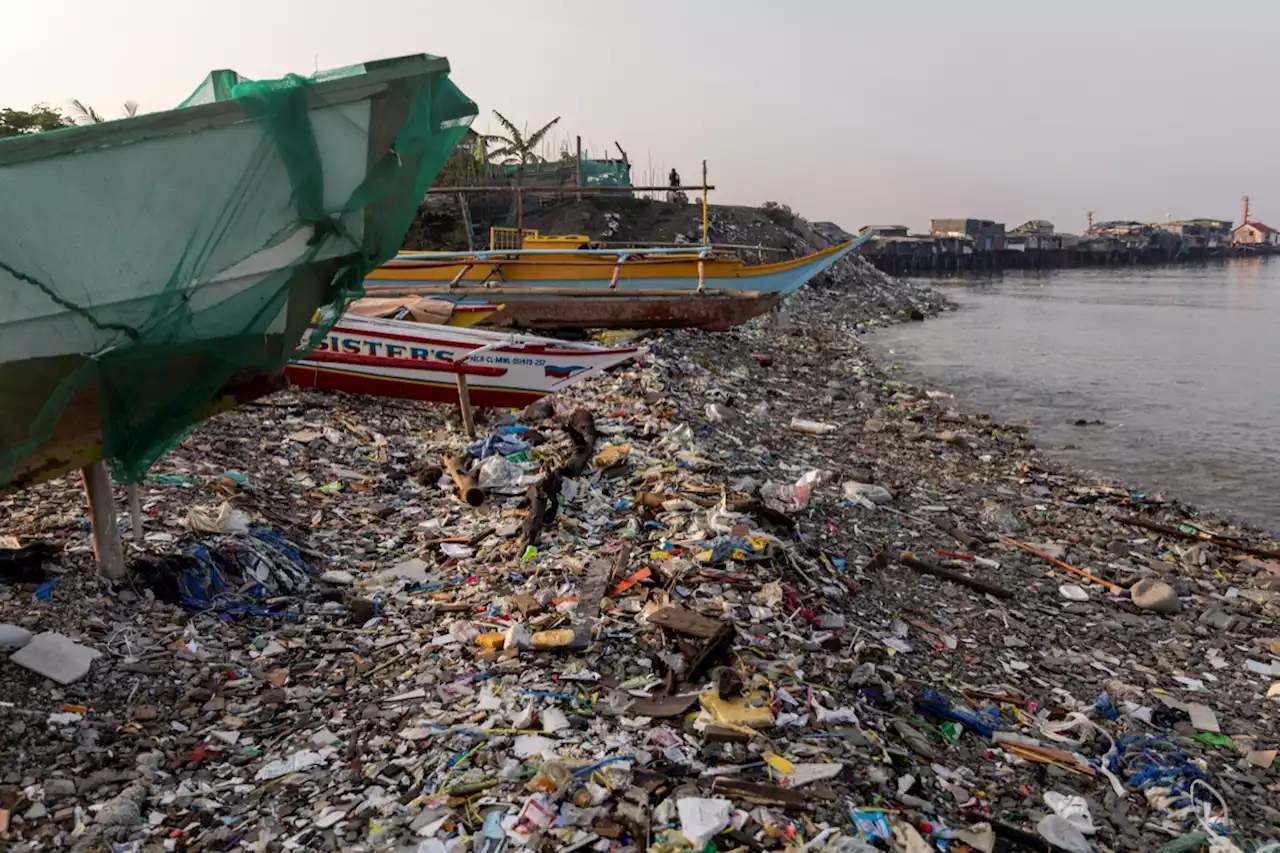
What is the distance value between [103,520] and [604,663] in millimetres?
2658

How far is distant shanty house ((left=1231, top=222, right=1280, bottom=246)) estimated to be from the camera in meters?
89.9

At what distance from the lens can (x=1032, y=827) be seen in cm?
314

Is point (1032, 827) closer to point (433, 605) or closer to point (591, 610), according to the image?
point (591, 610)

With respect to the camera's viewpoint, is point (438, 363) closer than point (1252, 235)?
Yes

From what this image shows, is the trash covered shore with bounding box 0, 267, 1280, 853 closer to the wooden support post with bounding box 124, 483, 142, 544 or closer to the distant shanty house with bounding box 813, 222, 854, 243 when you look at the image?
the wooden support post with bounding box 124, 483, 142, 544

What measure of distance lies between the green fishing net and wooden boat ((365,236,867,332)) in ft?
21.1

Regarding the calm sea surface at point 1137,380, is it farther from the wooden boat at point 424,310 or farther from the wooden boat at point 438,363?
the wooden boat at point 424,310

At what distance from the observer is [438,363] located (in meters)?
8.55

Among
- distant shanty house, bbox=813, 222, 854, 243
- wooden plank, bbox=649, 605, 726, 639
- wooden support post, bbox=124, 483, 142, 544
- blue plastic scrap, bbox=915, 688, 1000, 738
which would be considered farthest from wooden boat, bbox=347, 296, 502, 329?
distant shanty house, bbox=813, 222, 854, 243

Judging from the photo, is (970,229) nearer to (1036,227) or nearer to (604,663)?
(1036,227)

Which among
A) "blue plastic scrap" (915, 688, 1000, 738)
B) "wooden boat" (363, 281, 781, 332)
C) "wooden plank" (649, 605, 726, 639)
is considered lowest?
"blue plastic scrap" (915, 688, 1000, 738)

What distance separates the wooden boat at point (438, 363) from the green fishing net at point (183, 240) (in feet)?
13.0

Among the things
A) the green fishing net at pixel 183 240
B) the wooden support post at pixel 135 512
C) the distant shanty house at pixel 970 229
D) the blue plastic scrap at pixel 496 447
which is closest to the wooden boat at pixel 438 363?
the blue plastic scrap at pixel 496 447

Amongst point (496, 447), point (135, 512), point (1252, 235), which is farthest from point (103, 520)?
point (1252, 235)
